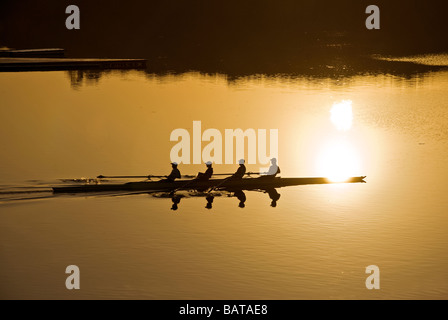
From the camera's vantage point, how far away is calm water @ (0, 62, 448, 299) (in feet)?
101

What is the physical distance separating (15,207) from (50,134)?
19682 millimetres

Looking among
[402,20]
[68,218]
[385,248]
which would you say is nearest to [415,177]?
[385,248]

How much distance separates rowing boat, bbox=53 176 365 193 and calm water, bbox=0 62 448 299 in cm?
53

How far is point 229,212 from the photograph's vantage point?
125 ft

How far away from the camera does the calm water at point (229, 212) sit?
3072 centimetres

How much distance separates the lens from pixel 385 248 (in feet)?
112

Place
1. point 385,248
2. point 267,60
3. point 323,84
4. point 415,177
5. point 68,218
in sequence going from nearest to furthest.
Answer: point 385,248
point 68,218
point 415,177
point 323,84
point 267,60

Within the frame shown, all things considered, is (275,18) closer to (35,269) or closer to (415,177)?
(415,177)

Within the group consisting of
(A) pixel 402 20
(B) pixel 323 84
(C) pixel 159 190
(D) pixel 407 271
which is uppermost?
(A) pixel 402 20

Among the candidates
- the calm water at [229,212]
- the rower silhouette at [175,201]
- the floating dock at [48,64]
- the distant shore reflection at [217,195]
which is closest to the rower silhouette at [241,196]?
the distant shore reflection at [217,195]

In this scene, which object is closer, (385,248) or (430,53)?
(385,248)

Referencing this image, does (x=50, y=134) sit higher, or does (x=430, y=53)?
(x=430, y=53)

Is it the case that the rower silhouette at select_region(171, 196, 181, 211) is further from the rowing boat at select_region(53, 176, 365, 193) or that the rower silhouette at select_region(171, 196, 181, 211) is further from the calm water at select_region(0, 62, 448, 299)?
the rowing boat at select_region(53, 176, 365, 193)

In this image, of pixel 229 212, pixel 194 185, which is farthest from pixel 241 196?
pixel 194 185
